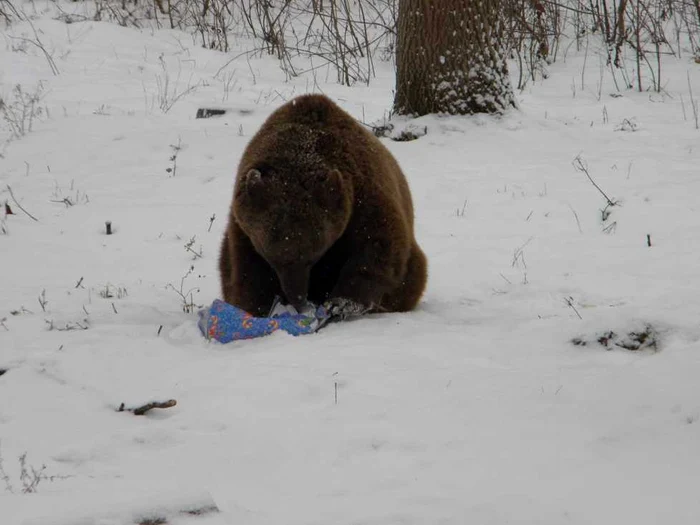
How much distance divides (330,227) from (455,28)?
18.8ft

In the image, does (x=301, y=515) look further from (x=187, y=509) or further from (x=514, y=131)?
(x=514, y=131)

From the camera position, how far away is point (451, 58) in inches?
A: 398

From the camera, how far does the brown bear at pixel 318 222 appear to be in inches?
198

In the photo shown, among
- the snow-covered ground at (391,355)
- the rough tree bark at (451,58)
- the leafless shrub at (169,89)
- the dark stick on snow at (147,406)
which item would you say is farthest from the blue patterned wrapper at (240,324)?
the leafless shrub at (169,89)

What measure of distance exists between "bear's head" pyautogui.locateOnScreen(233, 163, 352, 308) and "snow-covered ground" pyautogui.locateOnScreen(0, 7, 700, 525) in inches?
19.2

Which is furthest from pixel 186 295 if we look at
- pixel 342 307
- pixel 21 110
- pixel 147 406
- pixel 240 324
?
pixel 21 110

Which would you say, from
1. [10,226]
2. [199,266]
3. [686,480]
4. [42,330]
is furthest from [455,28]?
[686,480]

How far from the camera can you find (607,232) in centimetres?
762

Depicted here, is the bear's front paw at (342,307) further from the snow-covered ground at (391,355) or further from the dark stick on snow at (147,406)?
the dark stick on snow at (147,406)

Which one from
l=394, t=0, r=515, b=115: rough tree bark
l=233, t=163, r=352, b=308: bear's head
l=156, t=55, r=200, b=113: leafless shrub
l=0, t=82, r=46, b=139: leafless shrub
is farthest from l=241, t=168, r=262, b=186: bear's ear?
l=156, t=55, r=200, b=113: leafless shrub

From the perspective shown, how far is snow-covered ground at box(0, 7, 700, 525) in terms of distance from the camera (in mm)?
2973

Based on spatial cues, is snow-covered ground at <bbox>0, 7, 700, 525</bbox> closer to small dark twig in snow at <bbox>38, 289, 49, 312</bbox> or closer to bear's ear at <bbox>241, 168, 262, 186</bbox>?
small dark twig in snow at <bbox>38, 289, 49, 312</bbox>

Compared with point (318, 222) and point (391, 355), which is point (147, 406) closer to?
point (391, 355)

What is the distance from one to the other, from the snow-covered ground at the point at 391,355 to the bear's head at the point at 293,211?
0.49 metres
